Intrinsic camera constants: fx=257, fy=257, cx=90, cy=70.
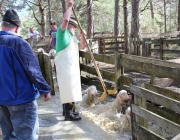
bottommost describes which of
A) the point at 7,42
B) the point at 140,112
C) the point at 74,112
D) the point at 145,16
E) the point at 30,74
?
the point at 74,112

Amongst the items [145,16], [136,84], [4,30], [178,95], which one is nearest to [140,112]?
[136,84]

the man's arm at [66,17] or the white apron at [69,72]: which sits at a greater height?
the man's arm at [66,17]

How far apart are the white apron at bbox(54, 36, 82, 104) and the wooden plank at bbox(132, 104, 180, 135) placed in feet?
3.64

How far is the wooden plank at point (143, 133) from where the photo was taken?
10.4 feet

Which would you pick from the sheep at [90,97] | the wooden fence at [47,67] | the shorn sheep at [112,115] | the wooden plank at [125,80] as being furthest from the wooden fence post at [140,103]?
the wooden fence at [47,67]

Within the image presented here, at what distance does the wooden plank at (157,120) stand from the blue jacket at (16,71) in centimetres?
137

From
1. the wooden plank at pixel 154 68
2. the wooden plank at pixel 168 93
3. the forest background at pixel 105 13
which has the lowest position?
the wooden plank at pixel 168 93

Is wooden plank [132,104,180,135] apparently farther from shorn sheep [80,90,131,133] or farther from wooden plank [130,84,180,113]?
shorn sheep [80,90,131,133]

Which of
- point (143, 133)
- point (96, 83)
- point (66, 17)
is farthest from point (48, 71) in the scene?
point (143, 133)

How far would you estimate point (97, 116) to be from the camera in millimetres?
5152

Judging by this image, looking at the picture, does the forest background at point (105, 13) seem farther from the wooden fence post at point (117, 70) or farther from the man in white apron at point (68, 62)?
the man in white apron at point (68, 62)

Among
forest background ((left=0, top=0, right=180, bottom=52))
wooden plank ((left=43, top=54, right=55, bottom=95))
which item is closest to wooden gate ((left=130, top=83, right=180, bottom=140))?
wooden plank ((left=43, top=54, right=55, bottom=95))

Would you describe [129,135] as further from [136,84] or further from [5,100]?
[5,100]

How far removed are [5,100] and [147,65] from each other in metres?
2.80
